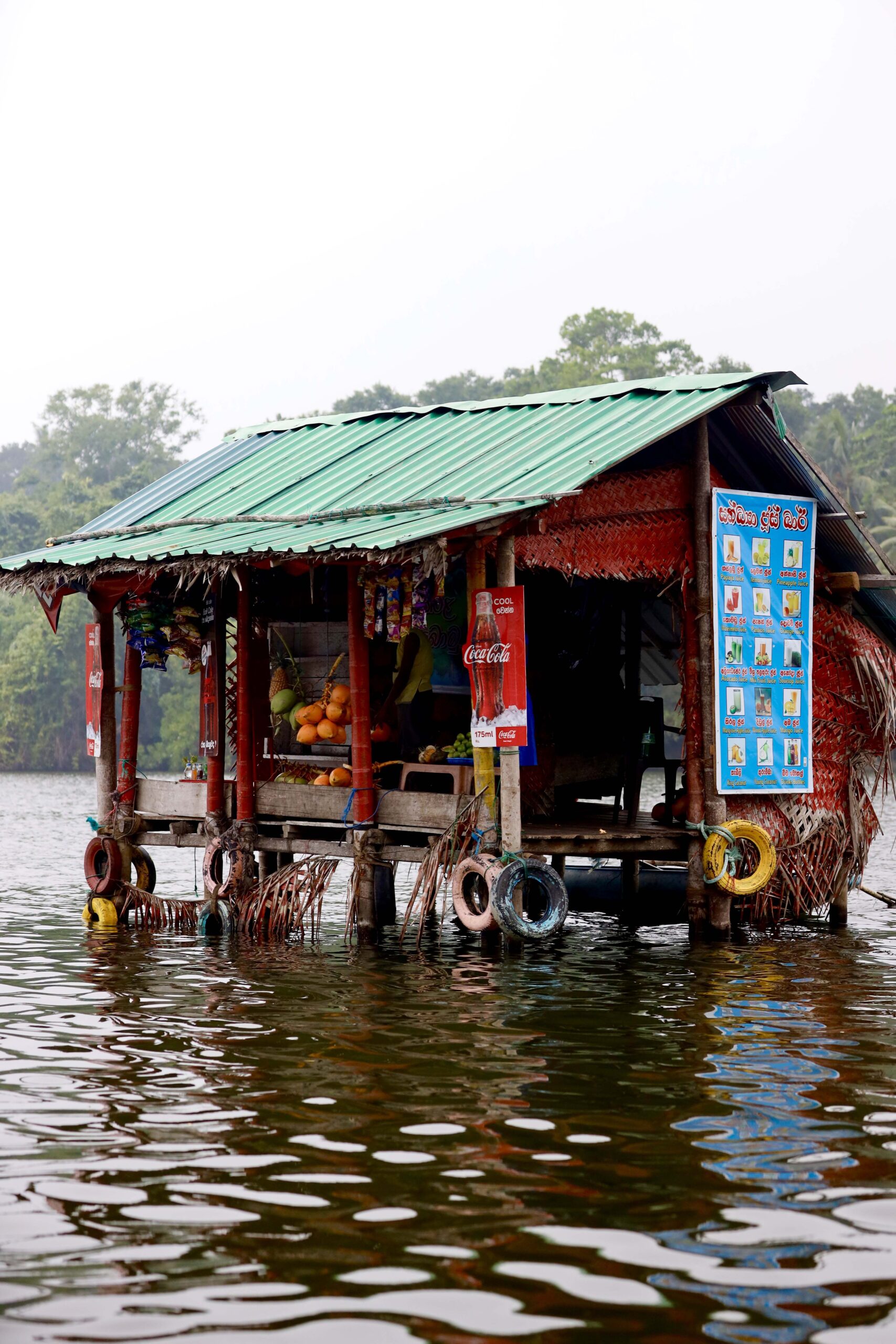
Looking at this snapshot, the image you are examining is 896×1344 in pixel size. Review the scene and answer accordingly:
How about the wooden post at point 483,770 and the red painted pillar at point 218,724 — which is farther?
the red painted pillar at point 218,724

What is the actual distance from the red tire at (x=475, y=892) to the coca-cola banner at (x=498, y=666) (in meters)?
0.81

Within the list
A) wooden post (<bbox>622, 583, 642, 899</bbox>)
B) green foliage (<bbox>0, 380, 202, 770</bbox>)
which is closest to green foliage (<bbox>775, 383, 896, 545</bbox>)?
green foliage (<bbox>0, 380, 202, 770</bbox>)

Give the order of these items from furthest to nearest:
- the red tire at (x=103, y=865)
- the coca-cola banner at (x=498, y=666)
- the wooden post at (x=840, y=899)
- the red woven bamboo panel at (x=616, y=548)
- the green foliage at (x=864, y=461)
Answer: the green foliage at (x=864, y=461)
the red tire at (x=103, y=865)
the wooden post at (x=840, y=899)
the red woven bamboo panel at (x=616, y=548)
the coca-cola banner at (x=498, y=666)

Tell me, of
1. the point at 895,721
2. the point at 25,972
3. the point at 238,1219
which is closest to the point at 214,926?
the point at 25,972

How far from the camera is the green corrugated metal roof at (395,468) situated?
11680 mm

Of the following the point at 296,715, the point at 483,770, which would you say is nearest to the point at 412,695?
the point at 296,715

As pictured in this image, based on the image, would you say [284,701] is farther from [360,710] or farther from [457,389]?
[457,389]

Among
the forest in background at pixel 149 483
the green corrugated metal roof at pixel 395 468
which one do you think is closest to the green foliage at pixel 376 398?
the forest in background at pixel 149 483

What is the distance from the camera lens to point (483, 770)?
38.1 ft

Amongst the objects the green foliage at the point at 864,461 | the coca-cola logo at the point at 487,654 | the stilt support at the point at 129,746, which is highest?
the green foliage at the point at 864,461

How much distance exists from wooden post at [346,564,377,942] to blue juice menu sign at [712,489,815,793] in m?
2.62

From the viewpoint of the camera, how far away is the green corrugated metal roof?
38.3 feet

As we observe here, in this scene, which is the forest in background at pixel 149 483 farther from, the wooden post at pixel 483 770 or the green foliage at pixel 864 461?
the wooden post at pixel 483 770

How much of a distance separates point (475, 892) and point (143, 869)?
432 centimetres
